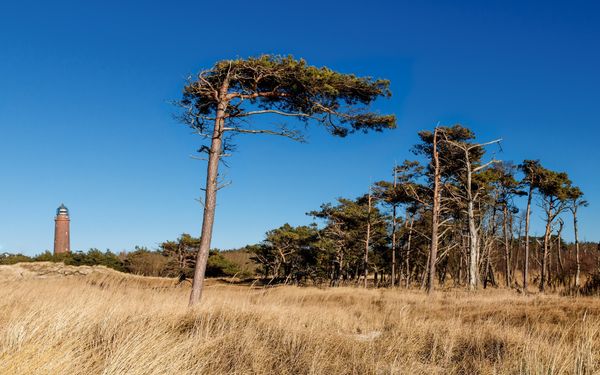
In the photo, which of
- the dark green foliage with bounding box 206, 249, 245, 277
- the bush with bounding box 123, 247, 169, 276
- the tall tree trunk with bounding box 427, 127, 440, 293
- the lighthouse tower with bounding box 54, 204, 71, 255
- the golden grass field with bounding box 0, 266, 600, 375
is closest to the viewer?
the golden grass field with bounding box 0, 266, 600, 375

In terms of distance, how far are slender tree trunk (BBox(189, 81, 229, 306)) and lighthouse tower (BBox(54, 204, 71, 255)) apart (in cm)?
6044

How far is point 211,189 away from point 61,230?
61960 millimetres

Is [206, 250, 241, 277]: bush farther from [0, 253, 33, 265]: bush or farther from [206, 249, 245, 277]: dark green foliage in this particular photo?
[0, 253, 33, 265]: bush

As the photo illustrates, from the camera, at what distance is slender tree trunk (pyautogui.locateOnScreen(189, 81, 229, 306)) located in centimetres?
977

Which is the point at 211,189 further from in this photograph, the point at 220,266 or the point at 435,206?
the point at 220,266

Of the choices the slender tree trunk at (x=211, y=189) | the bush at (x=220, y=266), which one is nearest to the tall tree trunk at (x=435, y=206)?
the slender tree trunk at (x=211, y=189)

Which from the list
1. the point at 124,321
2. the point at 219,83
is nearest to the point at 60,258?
the point at 219,83

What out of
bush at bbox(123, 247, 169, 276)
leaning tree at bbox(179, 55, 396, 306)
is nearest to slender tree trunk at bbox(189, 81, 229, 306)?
leaning tree at bbox(179, 55, 396, 306)

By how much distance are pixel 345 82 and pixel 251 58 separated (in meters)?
2.47

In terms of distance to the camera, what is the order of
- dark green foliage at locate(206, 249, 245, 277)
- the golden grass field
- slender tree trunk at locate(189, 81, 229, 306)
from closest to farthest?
the golden grass field < slender tree trunk at locate(189, 81, 229, 306) < dark green foliage at locate(206, 249, 245, 277)

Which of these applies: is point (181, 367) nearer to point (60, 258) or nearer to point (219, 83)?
point (219, 83)

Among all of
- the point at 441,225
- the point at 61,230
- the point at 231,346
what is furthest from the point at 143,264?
the point at 231,346

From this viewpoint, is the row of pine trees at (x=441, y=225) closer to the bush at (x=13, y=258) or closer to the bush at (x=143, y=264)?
the bush at (x=143, y=264)

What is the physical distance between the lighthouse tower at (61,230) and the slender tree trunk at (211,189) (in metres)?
60.4
